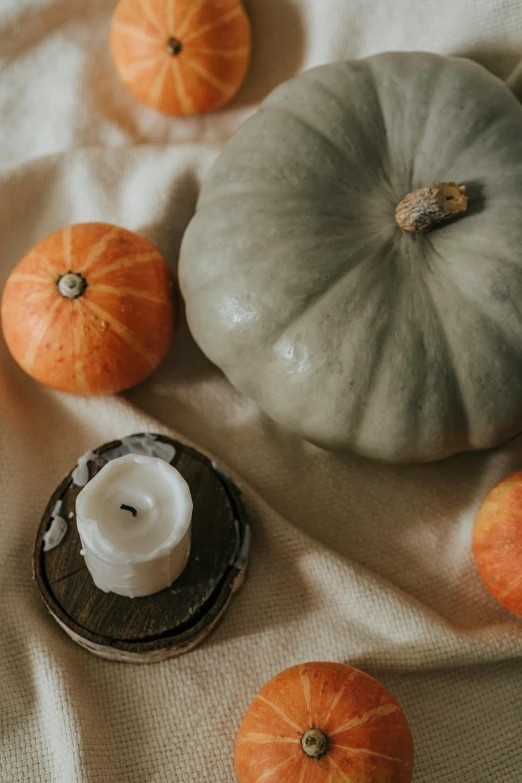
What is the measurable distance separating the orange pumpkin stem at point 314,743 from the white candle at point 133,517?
0.25 m

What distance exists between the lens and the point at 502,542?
994mm

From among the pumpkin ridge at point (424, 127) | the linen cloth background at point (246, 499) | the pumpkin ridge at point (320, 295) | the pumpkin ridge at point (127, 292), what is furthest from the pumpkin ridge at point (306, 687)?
the pumpkin ridge at point (424, 127)

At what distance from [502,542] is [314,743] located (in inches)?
14.9

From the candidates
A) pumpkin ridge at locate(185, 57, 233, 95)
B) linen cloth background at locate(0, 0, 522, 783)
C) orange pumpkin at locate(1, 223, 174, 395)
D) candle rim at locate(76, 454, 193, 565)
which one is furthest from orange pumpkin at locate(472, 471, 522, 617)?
pumpkin ridge at locate(185, 57, 233, 95)

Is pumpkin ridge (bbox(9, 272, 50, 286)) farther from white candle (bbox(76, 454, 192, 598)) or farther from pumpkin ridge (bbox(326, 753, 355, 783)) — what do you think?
pumpkin ridge (bbox(326, 753, 355, 783))

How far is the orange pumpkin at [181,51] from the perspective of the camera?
1205 millimetres

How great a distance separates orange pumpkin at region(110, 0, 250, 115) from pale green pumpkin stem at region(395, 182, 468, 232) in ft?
1.60

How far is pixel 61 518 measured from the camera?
1.01 metres

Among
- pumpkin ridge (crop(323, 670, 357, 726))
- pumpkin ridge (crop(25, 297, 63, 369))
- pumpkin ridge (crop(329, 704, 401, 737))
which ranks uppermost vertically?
pumpkin ridge (crop(25, 297, 63, 369))

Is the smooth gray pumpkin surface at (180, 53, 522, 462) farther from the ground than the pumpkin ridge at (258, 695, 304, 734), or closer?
farther from the ground

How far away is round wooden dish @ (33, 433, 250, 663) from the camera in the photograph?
3.12 feet

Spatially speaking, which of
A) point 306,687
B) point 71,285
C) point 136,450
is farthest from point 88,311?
point 306,687

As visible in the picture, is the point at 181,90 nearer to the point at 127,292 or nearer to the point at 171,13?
the point at 171,13

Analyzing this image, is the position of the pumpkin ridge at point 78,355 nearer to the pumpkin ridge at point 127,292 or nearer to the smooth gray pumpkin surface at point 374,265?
the pumpkin ridge at point 127,292
